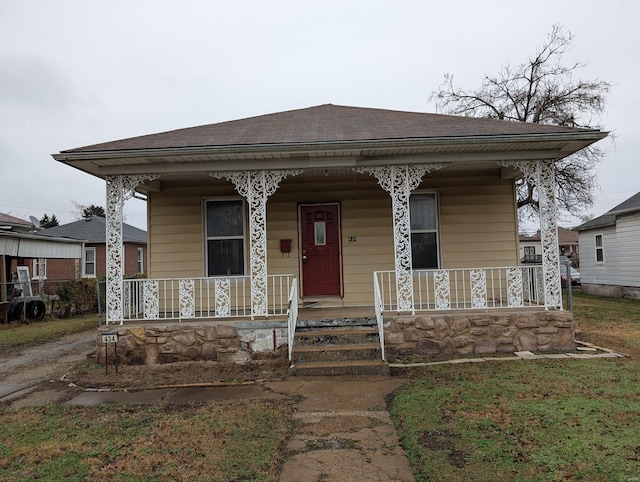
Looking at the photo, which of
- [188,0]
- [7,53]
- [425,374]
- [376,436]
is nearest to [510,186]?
[425,374]

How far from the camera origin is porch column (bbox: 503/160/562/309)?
21.5 feet

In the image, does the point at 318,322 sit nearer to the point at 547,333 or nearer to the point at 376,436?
the point at 376,436

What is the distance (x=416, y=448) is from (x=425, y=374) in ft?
7.50

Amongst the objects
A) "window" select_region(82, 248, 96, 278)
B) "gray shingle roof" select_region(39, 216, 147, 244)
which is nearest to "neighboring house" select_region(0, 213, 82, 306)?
"window" select_region(82, 248, 96, 278)

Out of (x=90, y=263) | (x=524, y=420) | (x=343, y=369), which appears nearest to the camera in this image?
(x=524, y=420)

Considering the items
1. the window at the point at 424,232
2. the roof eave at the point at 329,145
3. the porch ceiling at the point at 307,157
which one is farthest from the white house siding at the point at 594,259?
the roof eave at the point at 329,145

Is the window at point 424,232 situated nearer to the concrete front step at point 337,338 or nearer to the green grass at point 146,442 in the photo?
the concrete front step at point 337,338

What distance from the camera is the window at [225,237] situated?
8.14 meters

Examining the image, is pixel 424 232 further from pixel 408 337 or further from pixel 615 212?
pixel 615 212

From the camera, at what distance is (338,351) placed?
5.85 meters

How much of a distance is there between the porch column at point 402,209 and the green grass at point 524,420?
1.36 m

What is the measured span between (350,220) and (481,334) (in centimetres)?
313

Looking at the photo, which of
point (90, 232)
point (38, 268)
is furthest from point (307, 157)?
point (38, 268)

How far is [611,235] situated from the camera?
1661 centimetres
